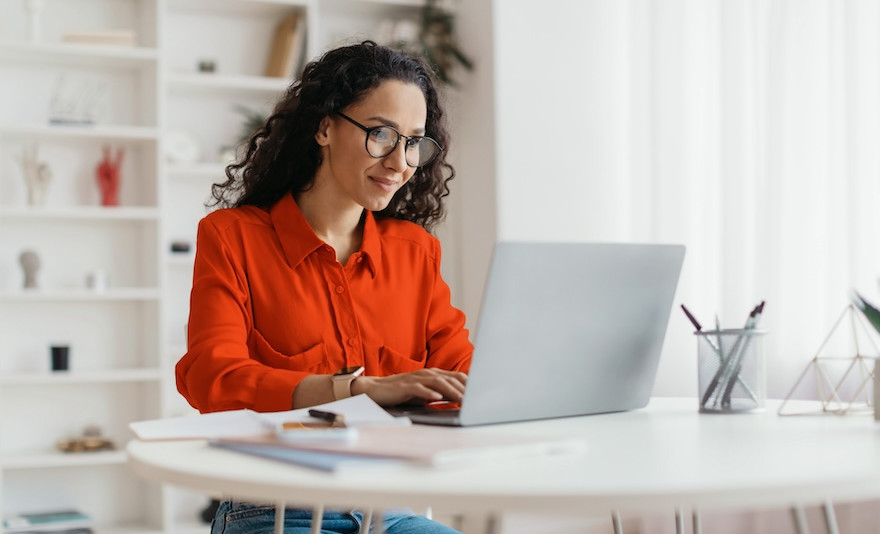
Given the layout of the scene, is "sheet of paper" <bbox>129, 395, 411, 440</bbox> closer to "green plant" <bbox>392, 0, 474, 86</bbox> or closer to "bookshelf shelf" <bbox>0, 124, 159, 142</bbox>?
"bookshelf shelf" <bbox>0, 124, 159, 142</bbox>

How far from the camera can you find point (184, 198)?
13.3ft

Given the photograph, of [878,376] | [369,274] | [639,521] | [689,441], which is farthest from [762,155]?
[689,441]

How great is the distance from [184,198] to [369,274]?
2.44 metres

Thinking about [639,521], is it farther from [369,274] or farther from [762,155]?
[369,274]

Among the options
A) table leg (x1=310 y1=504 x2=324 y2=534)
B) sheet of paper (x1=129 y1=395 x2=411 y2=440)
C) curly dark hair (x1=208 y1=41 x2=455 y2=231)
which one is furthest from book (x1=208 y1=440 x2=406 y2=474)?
curly dark hair (x1=208 y1=41 x2=455 y2=231)

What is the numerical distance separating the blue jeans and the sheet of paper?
0.84 feet

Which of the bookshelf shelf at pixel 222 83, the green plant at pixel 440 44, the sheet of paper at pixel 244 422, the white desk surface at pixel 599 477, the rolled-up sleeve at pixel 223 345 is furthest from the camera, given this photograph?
the green plant at pixel 440 44

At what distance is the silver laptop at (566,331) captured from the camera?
1139 millimetres

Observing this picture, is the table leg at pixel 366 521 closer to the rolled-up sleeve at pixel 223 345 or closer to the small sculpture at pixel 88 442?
the rolled-up sleeve at pixel 223 345

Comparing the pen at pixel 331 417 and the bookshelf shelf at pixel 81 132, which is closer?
the pen at pixel 331 417

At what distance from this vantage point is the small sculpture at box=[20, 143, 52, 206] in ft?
12.0

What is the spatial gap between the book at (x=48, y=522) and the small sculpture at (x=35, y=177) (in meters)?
1.11

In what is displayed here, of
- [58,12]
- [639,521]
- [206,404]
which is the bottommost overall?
[639,521]

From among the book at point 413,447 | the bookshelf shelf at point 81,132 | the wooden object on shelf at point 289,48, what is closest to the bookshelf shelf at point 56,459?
the bookshelf shelf at point 81,132
